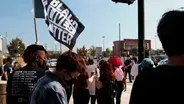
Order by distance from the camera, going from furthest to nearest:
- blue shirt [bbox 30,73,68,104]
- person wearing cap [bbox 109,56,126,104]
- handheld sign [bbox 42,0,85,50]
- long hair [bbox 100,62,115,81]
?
1. person wearing cap [bbox 109,56,126,104]
2. handheld sign [bbox 42,0,85,50]
3. long hair [bbox 100,62,115,81]
4. blue shirt [bbox 30,73,68,104]

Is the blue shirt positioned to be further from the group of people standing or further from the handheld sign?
the handheld sign

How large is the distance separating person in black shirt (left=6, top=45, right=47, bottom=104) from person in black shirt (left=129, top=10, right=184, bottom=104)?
224 cm

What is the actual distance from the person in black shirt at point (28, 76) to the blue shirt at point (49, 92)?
3.68ft

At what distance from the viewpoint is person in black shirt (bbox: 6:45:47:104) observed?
13.5 ft

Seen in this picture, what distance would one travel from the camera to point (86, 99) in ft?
27.7

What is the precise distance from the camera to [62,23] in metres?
8.05

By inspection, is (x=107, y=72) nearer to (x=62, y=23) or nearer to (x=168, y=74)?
(x=62, y=23)

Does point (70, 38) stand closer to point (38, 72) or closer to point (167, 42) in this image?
point (38, 72)

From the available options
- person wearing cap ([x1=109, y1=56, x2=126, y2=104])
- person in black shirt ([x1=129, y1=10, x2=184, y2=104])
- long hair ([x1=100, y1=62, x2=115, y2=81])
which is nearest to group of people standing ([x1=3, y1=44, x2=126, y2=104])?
person in black shirt ([x1=129, y1=10, x2=184, y2=104])

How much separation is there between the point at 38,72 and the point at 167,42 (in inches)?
93.7

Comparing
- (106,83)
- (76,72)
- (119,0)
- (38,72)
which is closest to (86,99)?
(106,83)

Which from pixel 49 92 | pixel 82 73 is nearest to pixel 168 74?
pixel 49 92

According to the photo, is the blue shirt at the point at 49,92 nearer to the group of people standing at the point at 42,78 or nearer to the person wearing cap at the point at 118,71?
the group of people standing at the point at 42,78

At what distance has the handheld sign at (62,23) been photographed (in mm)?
7988
